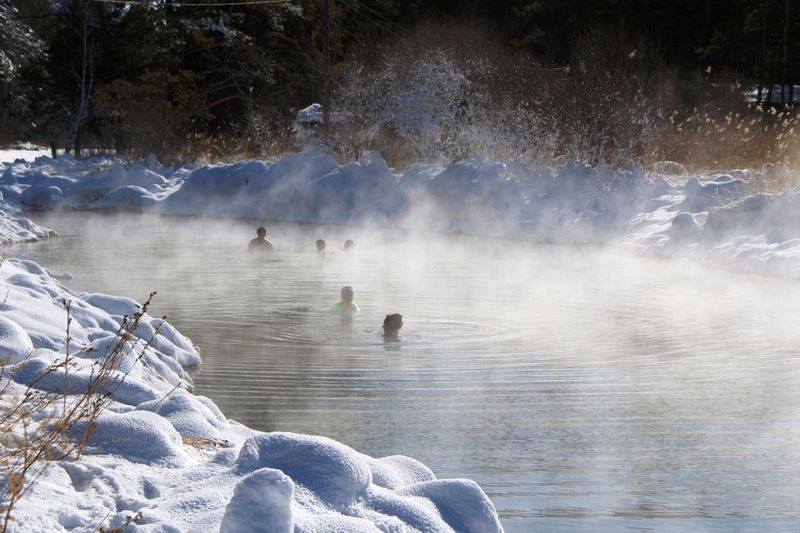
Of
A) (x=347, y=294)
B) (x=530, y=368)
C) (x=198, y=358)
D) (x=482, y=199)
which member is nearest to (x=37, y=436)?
(x=198, y=358)

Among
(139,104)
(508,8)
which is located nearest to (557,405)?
(139,104)

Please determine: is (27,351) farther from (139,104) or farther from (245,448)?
(139,104)

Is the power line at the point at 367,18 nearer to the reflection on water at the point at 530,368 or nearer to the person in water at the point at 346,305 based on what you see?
the reflection on water at the point at 530,368

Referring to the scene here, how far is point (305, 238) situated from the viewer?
20969 mm

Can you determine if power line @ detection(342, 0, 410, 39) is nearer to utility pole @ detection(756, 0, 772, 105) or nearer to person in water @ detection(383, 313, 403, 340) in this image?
utility pole @ detection(756, 0, 772, 105)

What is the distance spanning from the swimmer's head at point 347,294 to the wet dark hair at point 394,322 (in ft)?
3.82

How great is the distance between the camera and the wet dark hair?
10.5 m

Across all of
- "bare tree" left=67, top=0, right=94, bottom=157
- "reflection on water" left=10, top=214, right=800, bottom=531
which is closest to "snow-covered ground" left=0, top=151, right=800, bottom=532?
"reflection on water" left=10, top=214, right=800, bottom=531

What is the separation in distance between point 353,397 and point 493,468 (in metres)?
2.03

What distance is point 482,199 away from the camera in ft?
72.2

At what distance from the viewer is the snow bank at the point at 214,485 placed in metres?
3.68

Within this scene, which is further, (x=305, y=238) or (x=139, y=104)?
(x=139, y=104)

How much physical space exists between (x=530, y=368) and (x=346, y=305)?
3222 mm

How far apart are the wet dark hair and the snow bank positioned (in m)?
4.86
